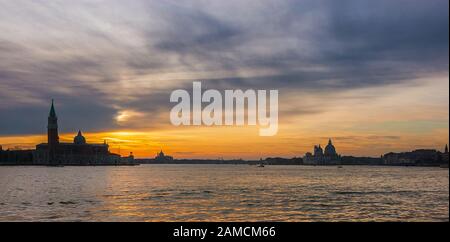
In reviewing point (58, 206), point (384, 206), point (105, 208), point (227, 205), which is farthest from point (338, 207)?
point (58, 206)

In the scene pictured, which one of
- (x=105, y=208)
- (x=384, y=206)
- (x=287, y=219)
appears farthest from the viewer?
(x=384, y=206)
